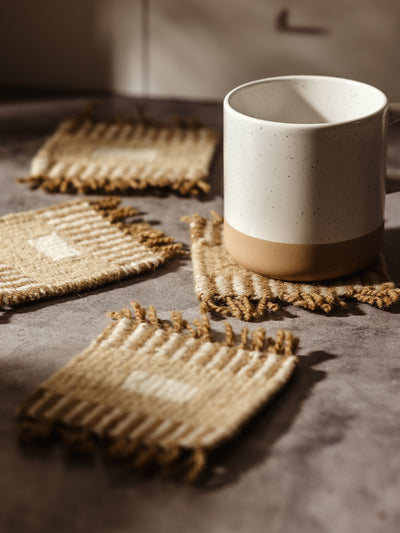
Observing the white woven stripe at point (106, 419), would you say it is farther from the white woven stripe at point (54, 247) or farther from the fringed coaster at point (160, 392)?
the white woven stripe at point (54, 247)

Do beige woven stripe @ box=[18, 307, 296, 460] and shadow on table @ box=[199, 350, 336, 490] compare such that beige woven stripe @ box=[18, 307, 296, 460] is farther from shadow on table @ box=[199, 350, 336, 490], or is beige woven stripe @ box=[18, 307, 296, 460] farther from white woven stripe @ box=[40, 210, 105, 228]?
white woven stripe @ box=[40, 210, 105, 228]

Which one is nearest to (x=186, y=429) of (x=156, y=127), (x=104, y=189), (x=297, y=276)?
(x=297, y=276)

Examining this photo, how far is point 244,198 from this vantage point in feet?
1.70

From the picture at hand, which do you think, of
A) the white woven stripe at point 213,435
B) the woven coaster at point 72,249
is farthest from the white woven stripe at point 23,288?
the white woven stripe at point 213,435

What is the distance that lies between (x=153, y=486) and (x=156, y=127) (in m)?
0.58

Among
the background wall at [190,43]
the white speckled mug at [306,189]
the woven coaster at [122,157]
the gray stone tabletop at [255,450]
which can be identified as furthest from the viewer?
the background wall at [190,43]

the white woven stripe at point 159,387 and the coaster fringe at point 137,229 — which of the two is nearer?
the white woven stripe at point 159,387

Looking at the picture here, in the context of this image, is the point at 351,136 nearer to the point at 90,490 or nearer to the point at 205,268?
the point at 205,268

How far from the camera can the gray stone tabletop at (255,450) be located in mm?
342

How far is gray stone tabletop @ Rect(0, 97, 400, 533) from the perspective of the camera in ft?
1.12

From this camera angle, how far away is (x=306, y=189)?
496mm

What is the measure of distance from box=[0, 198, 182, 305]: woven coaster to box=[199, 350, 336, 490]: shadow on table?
0.19 meters

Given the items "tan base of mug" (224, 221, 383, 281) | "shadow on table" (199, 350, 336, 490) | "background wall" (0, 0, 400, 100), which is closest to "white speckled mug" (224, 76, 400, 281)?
"tan base of mug" (224, 221, 383, 281)

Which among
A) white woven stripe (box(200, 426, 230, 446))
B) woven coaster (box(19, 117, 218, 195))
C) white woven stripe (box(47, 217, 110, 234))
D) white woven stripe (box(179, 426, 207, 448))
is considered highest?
woven coaster (box(19, 117, 218, 195))
